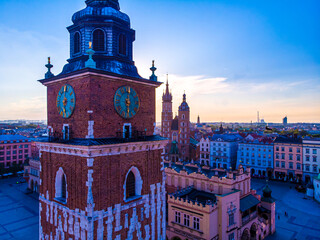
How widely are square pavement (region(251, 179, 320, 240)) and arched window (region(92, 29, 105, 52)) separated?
148 ft

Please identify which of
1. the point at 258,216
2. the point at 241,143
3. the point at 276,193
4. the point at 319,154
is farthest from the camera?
the point at 241,143

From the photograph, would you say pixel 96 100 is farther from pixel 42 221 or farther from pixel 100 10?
A: pixel 42 221

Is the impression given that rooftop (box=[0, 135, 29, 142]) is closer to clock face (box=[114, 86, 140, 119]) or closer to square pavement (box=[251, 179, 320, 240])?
square pavement (box=[251, 179, 320, 240])

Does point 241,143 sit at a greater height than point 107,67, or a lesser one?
lesser

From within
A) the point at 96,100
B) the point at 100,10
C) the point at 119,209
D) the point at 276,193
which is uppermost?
the point at 100,10

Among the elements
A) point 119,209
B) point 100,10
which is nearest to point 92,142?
point 119,209

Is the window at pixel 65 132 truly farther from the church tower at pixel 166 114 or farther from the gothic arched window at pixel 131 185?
the church tower at pixel 166 114

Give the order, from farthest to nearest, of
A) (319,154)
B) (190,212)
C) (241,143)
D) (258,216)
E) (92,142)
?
(241,143) → (319,154) → (258,216) → (190,212) → (92,142)

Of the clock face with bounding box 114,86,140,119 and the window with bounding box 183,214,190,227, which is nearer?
the clock face with bounding box 114,86,140,119

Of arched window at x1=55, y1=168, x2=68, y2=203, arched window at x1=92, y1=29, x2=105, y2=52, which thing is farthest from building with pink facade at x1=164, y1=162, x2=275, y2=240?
arched window at x1=92, y1=29, x2=105, y2=52

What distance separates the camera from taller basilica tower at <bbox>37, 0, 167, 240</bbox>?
51.5 ft

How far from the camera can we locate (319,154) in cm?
7575

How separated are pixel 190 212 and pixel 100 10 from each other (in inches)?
1221

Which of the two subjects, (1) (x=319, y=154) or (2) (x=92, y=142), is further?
(1) (x=319, y=154)
